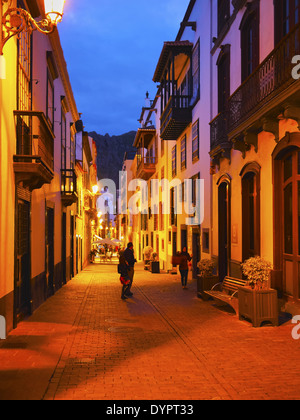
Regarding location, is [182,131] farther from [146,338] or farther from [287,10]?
[146,338]

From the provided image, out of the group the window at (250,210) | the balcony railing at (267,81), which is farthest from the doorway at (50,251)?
the balcony railing at (267,81)

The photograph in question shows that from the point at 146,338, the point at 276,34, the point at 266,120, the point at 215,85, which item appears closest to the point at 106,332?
the point at 146,338

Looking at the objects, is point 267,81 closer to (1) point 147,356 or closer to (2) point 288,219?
(2) point 288,219

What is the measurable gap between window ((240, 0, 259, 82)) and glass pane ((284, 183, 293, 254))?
13.7 feet

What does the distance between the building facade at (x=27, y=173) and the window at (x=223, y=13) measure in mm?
6184

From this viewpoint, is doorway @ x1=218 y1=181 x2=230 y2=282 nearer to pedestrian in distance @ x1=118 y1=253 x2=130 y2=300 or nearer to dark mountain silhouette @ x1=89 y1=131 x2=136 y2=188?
pedestrian in distance @ x1=118 y1=253 x2=130 y2=300

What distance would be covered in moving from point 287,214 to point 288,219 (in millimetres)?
132

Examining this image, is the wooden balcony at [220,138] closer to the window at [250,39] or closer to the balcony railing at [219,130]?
the balcony railing at [219,130]

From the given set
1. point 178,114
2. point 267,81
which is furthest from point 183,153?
point 267,81

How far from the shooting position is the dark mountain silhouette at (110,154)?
158 metres

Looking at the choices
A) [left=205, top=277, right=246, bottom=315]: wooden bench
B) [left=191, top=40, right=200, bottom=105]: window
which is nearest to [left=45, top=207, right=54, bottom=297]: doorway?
[left=205, top=277, right=246, bottom=315]: wooden bench

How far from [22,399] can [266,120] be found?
26.4 ft

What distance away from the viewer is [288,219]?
10.3m

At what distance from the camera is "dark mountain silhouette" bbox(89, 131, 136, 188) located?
A: 15788 centimetres
